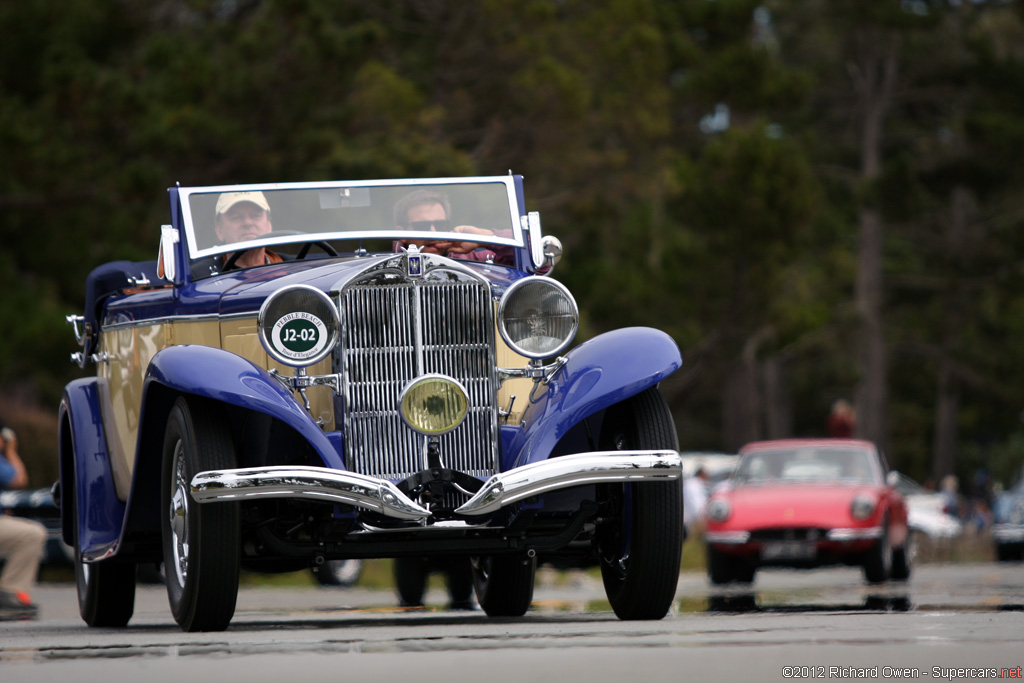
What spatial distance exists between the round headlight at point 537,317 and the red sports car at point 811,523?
876 centimetres

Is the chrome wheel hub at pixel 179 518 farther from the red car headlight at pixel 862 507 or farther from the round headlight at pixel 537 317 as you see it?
the red car headlight at pixel 862 507

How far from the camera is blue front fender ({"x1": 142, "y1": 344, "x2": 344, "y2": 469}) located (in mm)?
6984

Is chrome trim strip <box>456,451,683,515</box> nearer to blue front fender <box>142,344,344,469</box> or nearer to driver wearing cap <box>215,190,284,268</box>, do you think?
blue front fender <box>142,344,344,469</box>

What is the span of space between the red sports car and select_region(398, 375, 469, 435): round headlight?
8.97m

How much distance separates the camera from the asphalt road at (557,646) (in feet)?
16.7

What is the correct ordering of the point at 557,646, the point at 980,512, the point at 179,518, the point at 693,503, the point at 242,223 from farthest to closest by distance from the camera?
1. the point at 980,512
2. the point at 693,503
3. the point at 242,223
4. the point at 179,518
5. the point at 557,646

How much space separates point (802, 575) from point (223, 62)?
1352 centimetres

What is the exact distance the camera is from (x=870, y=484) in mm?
16672

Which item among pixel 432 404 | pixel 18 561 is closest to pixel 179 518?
pixel 432 404

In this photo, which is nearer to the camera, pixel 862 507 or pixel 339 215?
pixel 339 215

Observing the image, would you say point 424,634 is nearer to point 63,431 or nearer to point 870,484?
point 63,431

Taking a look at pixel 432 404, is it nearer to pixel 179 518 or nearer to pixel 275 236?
pixel 179 518

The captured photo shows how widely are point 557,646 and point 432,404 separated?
1.55 m

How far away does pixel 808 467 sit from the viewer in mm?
17266
